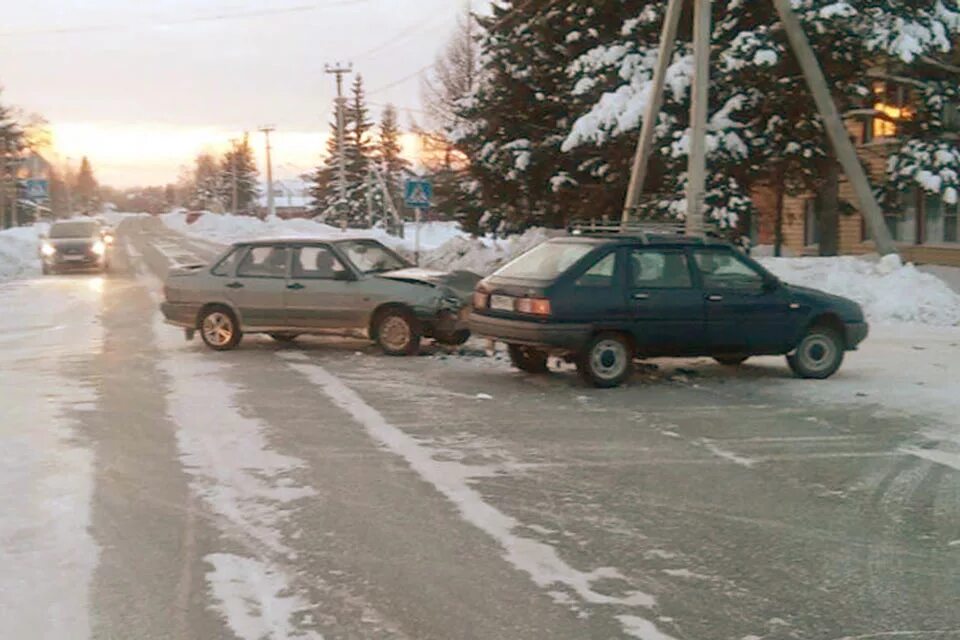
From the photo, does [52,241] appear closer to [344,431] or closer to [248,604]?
[344,431]

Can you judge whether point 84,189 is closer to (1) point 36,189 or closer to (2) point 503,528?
(1) point 36,189

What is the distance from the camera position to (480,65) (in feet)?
95.6

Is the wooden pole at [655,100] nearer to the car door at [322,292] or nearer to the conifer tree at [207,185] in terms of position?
the car door at [322,292]

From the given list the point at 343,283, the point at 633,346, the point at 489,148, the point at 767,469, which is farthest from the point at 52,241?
the point at 767,469

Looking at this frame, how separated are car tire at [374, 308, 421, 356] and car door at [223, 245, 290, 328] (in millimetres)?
1319

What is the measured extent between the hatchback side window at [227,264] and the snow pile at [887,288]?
990cm

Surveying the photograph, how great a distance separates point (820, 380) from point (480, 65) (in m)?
19.5

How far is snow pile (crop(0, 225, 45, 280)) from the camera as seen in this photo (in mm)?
32188

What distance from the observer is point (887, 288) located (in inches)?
706

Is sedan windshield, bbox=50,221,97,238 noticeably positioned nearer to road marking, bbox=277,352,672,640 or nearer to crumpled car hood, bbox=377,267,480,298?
crumpled car hood, bbox=377,267,480,298

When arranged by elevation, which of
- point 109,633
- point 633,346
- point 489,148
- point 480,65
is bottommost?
point 109,633

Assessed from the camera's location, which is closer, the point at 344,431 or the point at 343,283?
the point at 344,431

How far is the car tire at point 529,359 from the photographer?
38.9 feet

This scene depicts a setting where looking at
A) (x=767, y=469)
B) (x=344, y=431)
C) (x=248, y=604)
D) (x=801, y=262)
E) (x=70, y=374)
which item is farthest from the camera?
(x=801, y=262)
